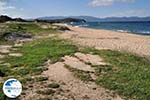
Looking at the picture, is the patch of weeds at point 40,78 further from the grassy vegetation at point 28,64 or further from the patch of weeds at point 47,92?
the patch of weeds at point 47,92

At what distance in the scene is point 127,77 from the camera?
17969 millimetres

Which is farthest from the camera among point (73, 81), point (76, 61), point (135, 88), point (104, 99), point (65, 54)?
point (65, 54)

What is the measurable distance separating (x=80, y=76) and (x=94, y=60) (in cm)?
497

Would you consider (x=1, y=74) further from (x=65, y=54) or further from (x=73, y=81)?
(x=65, y=54)

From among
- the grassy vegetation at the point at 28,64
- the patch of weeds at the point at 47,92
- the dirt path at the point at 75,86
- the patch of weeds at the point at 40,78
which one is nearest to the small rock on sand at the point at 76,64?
the dirt path at the point at 75,86

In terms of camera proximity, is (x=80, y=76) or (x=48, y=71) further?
(x=48, y=71)

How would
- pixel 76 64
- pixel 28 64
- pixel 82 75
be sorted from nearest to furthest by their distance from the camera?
1. pixel 82 75
2. pixel 28 64
3. pixel 76 64

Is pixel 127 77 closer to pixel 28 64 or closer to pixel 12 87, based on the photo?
pixel 28 64

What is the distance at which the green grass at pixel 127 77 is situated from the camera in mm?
15508

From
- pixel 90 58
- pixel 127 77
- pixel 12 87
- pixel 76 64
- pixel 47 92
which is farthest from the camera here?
pixel 90 58

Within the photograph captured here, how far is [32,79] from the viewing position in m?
17.5

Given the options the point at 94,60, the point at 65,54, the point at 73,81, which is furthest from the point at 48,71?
the point at 65,54

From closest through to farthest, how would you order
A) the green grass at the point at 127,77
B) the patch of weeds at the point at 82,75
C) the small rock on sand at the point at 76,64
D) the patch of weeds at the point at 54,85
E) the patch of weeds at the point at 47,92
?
the patch of weeds at the point at 47,92 → the green grass at the point at 127,77 → the patch of weeds at the point at 54,85 → the patch of weeds at the point at 82,75 → the small rock on sand at the point at 76,64

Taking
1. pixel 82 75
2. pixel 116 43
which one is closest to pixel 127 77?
pixel 82 75
